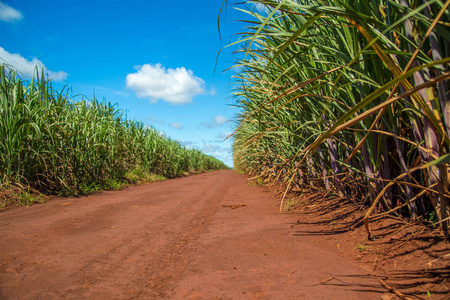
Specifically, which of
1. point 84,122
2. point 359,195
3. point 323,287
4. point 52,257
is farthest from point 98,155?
point 323,287

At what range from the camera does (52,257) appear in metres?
1.36

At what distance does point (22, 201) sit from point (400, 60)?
12.2 feet

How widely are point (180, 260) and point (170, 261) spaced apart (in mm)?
48

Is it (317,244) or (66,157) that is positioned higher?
(66,157)

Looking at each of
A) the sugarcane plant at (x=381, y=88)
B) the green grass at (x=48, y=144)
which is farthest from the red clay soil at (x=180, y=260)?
the green grass at (x=48, y=144)

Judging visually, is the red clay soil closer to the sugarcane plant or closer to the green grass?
the sugarcane plant

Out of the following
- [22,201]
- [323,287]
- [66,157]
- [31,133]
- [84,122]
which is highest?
[84,122]

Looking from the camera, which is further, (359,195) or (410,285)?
(359,195)

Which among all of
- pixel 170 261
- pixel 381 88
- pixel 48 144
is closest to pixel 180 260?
pixel 170 261

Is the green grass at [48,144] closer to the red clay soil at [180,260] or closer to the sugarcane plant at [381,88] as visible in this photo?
the red clay soil at [180,260]

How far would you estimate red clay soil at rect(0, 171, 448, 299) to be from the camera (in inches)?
40.0

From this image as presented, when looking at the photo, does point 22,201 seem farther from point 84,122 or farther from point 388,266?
point 388,266

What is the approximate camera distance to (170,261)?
1.33m

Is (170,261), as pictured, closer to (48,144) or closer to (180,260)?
(180,260)
